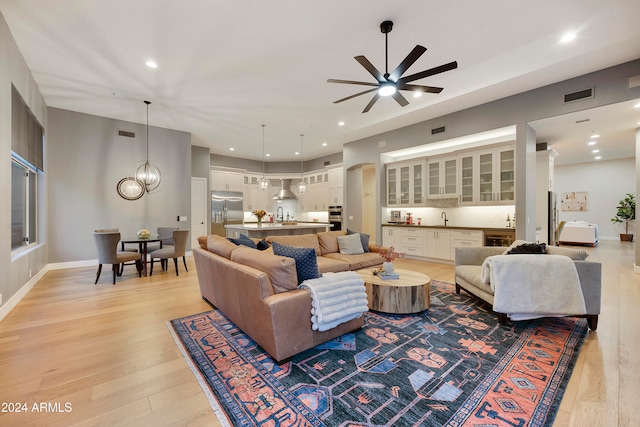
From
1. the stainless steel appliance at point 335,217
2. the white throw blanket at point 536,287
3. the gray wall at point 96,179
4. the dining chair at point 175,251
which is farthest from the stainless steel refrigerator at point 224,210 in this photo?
the white throw blanket at point 536,287

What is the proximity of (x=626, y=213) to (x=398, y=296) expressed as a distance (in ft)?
38.6

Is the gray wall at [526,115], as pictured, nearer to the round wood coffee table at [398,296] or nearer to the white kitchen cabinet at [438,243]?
the white kitchen cabinet at [438,243]

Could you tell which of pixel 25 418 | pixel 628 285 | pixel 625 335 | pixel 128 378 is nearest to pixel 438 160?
pixel 628 285

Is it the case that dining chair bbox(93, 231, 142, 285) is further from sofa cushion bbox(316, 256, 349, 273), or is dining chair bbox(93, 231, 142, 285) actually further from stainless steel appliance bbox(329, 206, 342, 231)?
stainless steel appliance bbox(329, 206, 342, 231)

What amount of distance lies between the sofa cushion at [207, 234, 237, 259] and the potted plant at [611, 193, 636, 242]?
13.4 m

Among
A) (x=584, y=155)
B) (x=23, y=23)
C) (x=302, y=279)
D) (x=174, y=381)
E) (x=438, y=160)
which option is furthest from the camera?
(x=584, y=155)

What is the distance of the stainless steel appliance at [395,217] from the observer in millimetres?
7504

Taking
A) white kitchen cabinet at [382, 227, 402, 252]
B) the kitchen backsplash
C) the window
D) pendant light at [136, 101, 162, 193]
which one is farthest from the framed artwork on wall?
the window

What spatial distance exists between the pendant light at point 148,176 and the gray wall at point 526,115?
20.2 feet

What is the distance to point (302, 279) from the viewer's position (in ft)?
8.30

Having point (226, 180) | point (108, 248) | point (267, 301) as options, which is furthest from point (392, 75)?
point (226, 180)

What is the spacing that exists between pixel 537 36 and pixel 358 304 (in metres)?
3.95

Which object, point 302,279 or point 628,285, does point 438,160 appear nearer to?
point 628,285

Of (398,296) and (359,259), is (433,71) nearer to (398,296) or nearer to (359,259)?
(398,296)
